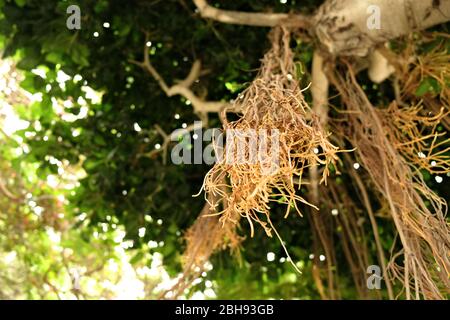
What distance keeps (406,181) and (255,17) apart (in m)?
0.50

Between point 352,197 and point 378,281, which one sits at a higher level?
point 352,197

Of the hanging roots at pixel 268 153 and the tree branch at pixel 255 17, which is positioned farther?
the tree branch at pixel 255 17

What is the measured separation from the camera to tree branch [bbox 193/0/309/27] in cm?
142

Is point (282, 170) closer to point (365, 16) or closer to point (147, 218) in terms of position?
point (365, 16)

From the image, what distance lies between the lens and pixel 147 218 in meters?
1.79

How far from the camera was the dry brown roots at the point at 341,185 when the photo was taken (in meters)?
0.90

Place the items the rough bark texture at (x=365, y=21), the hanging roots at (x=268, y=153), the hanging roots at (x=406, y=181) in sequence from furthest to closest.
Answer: the rough bark texture at (x=365, y=21), the hanging roots at (x=406, y=181), the hanging roots at (x=268, y=153)

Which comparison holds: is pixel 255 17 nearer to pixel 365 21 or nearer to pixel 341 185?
pixel 365 21

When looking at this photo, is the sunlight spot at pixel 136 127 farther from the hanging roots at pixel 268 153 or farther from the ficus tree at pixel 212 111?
the hanging roots at pixel 268 153

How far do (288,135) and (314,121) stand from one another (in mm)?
92

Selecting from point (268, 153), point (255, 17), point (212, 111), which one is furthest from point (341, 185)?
point (268, 153)

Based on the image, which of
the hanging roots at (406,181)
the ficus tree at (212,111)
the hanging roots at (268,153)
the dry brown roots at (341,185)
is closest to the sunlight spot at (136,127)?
the ficus tree at (212,111)

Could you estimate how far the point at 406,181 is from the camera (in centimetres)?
116
